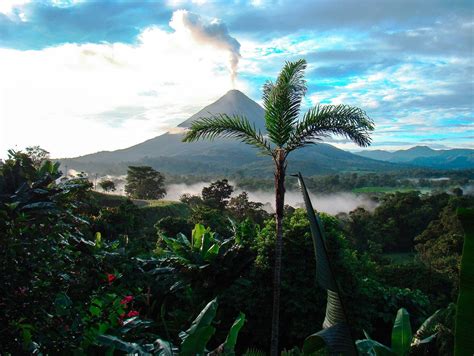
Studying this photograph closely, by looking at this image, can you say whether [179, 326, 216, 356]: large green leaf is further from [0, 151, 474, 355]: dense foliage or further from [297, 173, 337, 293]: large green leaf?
[297, 173, 337, 293]: large green leaf

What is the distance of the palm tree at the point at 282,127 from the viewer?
680cm

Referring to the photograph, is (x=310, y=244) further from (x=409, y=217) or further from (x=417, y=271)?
(x=409, y=217)

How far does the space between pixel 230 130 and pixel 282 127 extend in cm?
91

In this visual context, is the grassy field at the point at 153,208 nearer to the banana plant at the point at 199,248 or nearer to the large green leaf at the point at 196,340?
the banana plant at the point at 199,248

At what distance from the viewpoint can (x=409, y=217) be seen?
3759 centimetres

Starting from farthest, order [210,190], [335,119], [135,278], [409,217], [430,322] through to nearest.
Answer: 1. [409,217]
2. [210,190]
3. [335,119]
4. [430,322]
5. [135,278]

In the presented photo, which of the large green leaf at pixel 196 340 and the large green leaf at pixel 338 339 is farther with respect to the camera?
the large green leaf at pixel 196 340

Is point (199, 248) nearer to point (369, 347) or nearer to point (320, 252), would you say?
point (369, 347)

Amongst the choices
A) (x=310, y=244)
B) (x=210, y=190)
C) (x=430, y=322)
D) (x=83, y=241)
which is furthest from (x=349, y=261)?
(x=210, y=190)

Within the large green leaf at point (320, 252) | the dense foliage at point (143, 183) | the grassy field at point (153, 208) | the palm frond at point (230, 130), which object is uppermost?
the palm frond at point (230, 130)

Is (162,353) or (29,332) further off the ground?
(29,332)

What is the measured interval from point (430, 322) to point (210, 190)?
2880cm

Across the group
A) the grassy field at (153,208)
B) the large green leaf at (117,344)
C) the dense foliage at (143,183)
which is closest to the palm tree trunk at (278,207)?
the large green leaf at (117,344)

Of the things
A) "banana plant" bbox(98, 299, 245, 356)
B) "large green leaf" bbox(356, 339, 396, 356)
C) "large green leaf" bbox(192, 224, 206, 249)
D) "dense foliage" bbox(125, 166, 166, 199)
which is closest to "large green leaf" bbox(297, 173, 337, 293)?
"large green leaf" bbox(356, 339, 396, 356)
